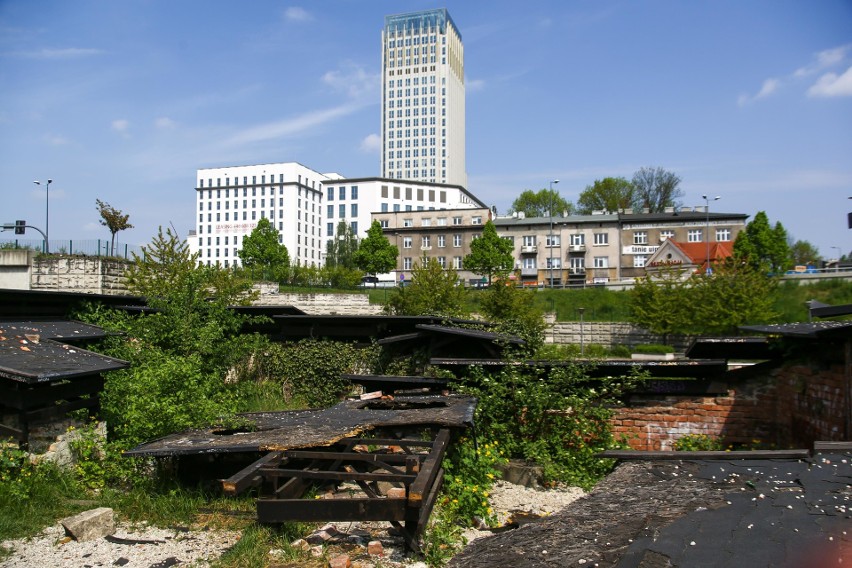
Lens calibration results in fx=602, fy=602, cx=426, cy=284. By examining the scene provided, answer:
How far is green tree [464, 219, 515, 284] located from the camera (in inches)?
2085

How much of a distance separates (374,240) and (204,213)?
52.2 m

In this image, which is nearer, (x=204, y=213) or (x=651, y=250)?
(x=651, y=250)

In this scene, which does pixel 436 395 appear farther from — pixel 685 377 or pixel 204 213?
pixel 204 213

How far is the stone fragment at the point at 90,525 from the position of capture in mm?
6293

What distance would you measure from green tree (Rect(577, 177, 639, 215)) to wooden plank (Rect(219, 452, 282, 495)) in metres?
70.7

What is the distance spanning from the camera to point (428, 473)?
6207mm

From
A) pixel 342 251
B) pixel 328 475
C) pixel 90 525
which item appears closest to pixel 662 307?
pixel 328 475

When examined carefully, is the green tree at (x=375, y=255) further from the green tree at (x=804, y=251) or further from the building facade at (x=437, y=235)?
the green tree at (x=804, y=251)

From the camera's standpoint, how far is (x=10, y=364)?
789 cm

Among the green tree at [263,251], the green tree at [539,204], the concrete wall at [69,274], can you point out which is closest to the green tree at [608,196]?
the green tree at [539,204]

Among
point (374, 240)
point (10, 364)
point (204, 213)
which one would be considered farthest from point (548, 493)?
point (204, 213)

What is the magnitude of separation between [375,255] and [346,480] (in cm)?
5170

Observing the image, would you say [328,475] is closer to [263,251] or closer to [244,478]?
[244,478]

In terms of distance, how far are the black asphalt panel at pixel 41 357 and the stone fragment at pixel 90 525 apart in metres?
2.03
